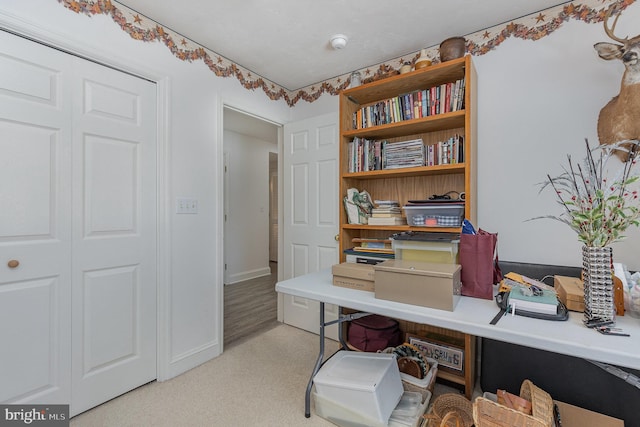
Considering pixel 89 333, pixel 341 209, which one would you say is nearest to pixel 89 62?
pixel 89 333

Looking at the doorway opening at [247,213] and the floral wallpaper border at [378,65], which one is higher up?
the floral wallpaper border at [378,65]

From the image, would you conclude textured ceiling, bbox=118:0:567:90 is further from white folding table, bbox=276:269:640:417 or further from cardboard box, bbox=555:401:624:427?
cardboard box, bbox=555:401:624:427

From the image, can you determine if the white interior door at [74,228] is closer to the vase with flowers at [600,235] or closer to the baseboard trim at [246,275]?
the vase with flowers at [600,235]

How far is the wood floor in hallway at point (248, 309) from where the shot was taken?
2.77 meters

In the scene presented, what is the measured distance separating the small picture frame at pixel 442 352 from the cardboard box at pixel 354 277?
2.84ft

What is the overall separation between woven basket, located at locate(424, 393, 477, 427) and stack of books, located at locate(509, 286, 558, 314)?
2.28 feet

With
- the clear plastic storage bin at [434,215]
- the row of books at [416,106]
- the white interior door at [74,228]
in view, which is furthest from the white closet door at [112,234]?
the clear plastic storage bin at [434,215]

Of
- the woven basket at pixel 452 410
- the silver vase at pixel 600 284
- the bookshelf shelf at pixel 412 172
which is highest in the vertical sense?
the bookshelf shelf at pixel 412 172

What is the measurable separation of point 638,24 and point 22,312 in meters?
3.65

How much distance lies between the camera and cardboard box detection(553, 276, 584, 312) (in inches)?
47.8

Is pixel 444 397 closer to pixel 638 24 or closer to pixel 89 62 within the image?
pixel 638 24

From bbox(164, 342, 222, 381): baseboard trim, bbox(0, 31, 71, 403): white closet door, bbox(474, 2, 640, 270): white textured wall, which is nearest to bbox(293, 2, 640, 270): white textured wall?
bbox(474, 2, 640, 270): white textured wall

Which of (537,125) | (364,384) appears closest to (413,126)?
(537,125)

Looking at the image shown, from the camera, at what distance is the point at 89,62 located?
168cm
